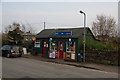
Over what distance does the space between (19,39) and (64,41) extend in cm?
1135

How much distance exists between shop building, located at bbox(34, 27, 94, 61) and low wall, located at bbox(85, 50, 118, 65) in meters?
0.90

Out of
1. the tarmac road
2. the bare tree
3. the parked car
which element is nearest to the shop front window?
the parked car

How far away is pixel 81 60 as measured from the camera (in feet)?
50.0

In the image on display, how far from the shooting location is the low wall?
528 inches

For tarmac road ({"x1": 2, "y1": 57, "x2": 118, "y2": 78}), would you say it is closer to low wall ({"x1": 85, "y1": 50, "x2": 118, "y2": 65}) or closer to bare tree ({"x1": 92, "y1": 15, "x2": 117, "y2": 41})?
low wall ({"x1": 85, "y1": 50, "x2": 118, "y2": 65})

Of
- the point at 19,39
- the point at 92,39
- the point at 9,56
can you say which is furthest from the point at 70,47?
the point at 19,39

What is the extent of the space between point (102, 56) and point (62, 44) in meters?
5.02

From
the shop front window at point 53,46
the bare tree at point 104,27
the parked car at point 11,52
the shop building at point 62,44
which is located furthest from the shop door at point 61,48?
the bare tree at point 104,27

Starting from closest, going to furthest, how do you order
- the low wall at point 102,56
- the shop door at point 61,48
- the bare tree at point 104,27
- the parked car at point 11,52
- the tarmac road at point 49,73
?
the tarmac road at point 49,73 < the low wall at point 102,56 < the shop door at point 61,48 < the parked car at point 11,52 < the bare tree at point 104,27

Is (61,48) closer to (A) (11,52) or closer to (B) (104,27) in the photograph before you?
(A) (11,52)

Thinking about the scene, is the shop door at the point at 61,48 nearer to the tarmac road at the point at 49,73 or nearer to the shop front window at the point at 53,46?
the shop front window at the point at 53,46

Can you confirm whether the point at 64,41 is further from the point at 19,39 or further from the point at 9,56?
the point at 19,39

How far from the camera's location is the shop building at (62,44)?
16061 millimetres

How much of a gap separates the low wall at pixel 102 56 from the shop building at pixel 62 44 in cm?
90
